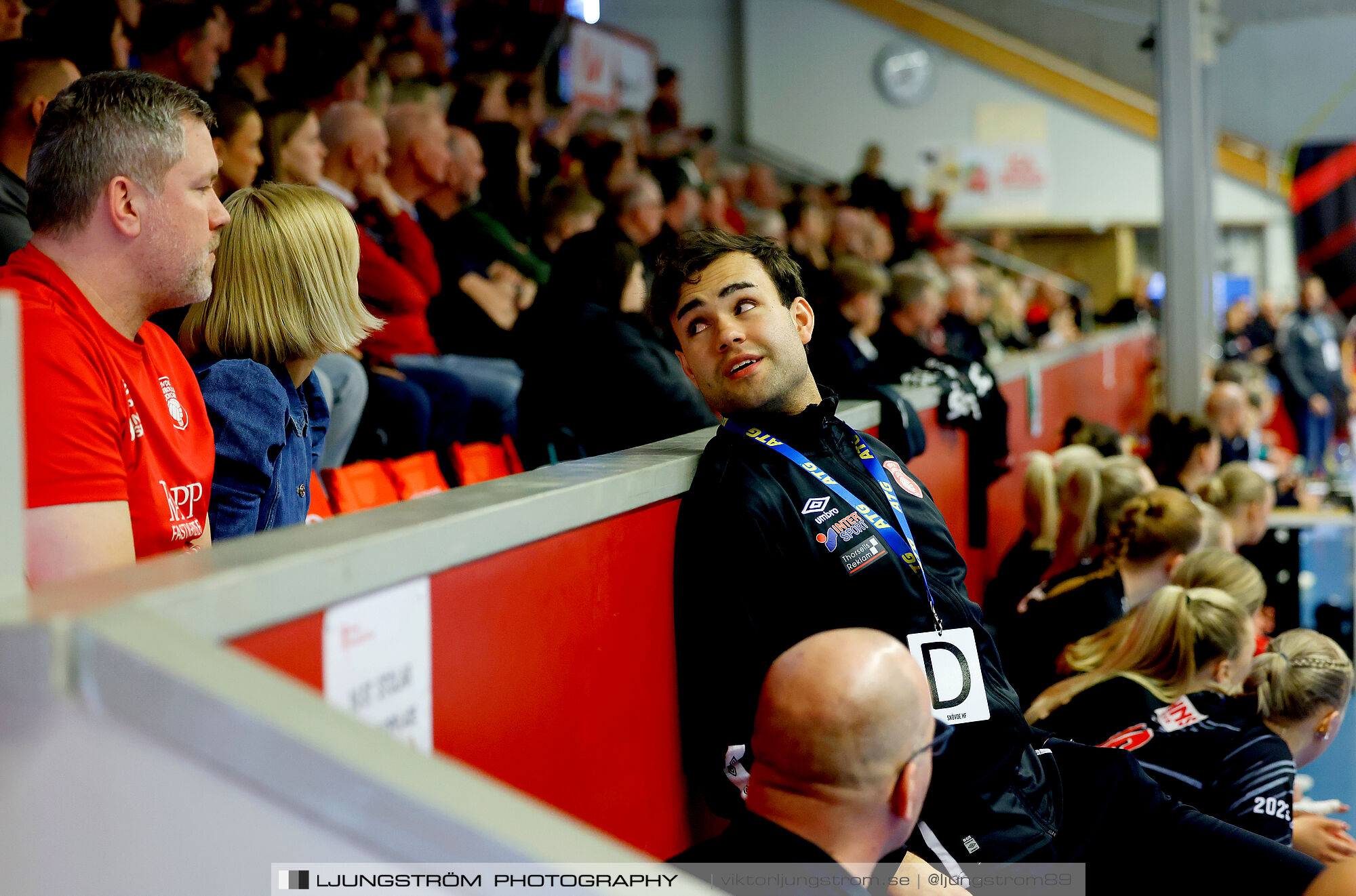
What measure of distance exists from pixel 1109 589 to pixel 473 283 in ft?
7.60

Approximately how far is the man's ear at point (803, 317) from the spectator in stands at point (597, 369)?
0.84m

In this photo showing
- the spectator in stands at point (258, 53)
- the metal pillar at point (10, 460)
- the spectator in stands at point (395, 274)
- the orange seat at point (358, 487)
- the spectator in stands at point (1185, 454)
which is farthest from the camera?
the spectator in stands at point (1185, 454)

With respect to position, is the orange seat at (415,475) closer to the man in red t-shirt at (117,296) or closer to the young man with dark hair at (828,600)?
the young man with dark hair at (828,600)

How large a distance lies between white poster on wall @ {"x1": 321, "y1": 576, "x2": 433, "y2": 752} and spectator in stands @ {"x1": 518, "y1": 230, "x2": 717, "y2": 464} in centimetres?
183

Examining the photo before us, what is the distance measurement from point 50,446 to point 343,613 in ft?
1.54

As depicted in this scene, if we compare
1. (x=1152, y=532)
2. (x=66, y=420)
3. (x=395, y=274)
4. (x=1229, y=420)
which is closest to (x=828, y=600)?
(x=66, y=420)

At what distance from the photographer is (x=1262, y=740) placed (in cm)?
250

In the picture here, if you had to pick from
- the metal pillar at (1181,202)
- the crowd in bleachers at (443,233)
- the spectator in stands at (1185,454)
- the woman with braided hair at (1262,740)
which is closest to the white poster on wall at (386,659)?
the crowd in bleachers at (443,233)

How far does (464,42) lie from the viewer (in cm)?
888

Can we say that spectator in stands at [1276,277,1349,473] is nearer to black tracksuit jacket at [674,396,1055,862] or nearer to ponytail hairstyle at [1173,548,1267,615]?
ponytail hairstyle at [1173,548,1267,615]

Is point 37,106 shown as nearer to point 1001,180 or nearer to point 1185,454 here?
point 1185,454

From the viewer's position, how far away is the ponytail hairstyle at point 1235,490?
15.1ft

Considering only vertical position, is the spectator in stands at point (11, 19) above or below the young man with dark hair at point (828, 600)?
above

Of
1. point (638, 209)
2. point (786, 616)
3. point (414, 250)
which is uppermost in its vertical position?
point (638, 209)
